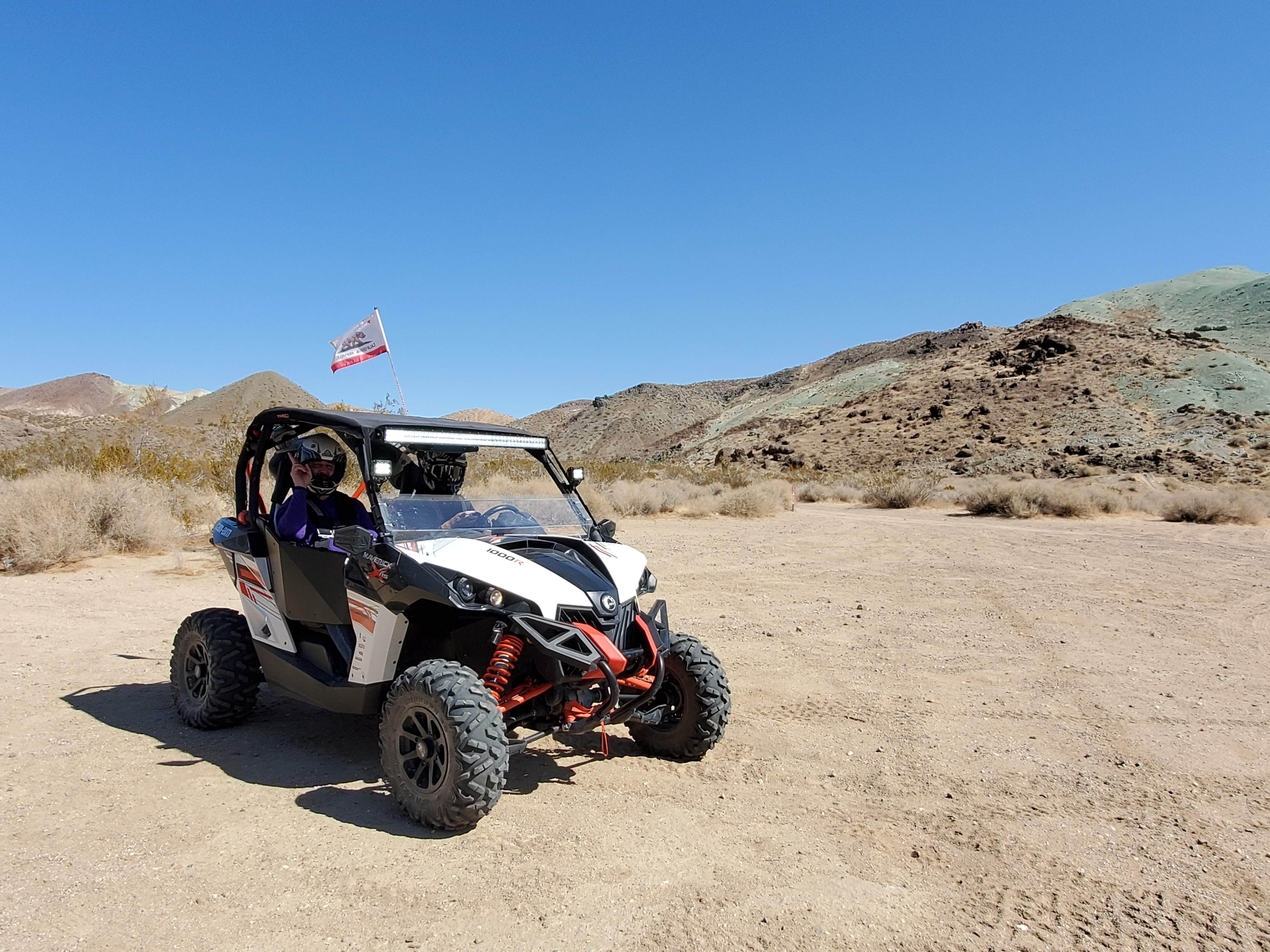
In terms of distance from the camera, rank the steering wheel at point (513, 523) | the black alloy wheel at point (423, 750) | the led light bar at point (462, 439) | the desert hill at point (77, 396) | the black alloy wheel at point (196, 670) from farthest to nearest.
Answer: the desert hill at point (77, 396) → the black alloy wheel at point (196, 670) → the steering wheel at point (513, 523) → the led light bar at point (462, 439) → the black alloy wheel at point (423, 750)

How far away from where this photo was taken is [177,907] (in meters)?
3.13

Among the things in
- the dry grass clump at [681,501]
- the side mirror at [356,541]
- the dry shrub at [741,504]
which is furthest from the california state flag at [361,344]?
the dry shrub at [741,504]

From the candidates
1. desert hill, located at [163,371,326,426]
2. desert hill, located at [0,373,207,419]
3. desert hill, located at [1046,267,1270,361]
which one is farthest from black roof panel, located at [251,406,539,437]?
desert hill, located at [0,373,207,419]

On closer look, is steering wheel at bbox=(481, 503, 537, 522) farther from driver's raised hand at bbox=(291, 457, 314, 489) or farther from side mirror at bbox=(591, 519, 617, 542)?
driver's raised hand at bbox=(291, 457, 314, 489)

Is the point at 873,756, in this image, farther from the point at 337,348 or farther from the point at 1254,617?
the point at 337,348

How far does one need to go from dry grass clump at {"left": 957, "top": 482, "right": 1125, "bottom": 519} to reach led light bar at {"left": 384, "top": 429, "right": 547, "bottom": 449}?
67.6 ft

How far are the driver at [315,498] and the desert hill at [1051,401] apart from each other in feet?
91.8

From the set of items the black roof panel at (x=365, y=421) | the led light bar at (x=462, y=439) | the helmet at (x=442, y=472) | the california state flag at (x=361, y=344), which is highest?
the california state flag at (x=361, y=344)

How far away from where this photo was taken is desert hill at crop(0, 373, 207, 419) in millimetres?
94375

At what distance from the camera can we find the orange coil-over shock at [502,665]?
3939 mm

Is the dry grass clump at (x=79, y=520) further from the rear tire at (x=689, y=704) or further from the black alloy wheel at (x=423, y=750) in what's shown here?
the rear tire at (x=689, y=704)

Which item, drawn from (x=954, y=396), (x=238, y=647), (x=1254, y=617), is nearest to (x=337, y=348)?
(x=238, y=647)

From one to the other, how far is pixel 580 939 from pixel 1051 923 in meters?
1.92

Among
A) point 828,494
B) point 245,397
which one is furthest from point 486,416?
point 828,494
